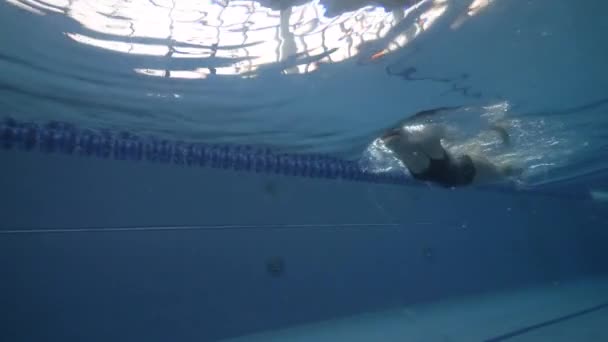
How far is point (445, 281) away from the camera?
8.33m

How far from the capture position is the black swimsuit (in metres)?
5.49

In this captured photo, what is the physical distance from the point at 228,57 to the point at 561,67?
4.09 meters

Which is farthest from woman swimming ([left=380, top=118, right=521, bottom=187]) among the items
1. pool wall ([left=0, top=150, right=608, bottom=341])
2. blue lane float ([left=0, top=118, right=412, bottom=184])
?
pool wall ([left=0, top=150, right=608, bottom=341])

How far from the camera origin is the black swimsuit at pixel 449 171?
18.0 feet

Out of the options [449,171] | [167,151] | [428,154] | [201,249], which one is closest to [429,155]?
[428,154]

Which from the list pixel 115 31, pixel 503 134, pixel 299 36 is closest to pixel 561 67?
pixel 503 134

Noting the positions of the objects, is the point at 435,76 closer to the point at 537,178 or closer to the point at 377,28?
the point at 377,28

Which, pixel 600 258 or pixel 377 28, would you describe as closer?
pixel 377 28

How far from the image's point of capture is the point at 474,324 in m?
6.58

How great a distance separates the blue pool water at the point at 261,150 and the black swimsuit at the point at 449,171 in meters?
0.73

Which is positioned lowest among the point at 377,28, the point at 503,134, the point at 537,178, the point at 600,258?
the point at 600,258

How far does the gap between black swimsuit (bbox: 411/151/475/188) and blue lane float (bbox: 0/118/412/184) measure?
1932 millimetres

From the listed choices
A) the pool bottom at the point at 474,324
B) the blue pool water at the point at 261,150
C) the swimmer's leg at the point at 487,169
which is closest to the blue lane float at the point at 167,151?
the blue pool water at the point at 261,150

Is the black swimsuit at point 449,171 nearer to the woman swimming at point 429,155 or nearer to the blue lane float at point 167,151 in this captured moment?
the woman swimming at point 429,155
